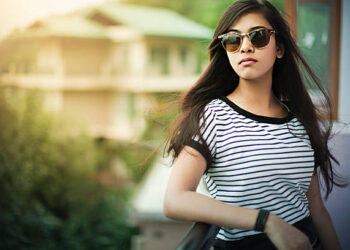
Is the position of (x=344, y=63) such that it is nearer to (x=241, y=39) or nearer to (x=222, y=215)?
(x=241, y=39)

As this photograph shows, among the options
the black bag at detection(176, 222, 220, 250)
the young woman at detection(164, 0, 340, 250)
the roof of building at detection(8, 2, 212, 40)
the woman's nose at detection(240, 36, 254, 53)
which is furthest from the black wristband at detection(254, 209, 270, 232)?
the roof of building at detection(8, 2, 212, 40)

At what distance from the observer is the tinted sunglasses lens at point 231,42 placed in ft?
3.93

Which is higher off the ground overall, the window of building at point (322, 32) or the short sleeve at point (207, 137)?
the window of building at point (322, 32)

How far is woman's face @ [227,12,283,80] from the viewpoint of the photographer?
→ 1.20 m

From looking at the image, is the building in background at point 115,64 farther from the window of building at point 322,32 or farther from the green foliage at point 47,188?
the window of building at point 322,32

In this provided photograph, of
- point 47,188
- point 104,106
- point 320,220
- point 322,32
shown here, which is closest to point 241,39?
point 320,220

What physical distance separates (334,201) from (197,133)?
2.85 feet

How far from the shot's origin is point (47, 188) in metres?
10.7

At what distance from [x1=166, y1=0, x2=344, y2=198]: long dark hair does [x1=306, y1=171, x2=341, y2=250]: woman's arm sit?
7cm

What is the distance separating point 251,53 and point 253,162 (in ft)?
1.00

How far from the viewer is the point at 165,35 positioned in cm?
2280

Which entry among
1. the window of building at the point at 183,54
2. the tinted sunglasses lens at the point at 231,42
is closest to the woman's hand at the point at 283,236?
the tinted sunglasses lens at the point at 231,42

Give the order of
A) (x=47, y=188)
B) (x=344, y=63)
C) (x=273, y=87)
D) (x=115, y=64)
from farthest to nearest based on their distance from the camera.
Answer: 1. (x=115, y=64)
2. (x=47, y=188)
3. (x=344, y=63)
4. (x=273, y=87)

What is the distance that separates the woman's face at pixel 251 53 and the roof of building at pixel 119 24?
20.4 meters
